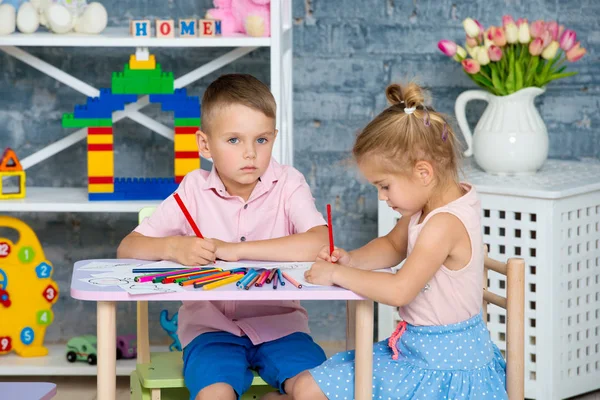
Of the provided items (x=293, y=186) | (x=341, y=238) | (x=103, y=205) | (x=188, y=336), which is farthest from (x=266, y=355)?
(x=341, y=238)

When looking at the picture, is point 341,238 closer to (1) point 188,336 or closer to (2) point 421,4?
(2) point 421,4

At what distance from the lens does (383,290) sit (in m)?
1.64

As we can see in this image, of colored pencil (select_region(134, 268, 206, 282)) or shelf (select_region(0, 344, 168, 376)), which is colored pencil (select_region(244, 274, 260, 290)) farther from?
shelf (select_region(0, 344, 168, 376))

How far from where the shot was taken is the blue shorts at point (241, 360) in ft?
5.98

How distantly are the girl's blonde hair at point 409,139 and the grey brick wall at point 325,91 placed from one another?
4.48 ft

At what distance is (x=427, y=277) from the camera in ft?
5.56

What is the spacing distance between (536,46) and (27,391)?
1713 millimetres

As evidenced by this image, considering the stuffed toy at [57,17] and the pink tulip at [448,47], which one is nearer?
the stuffed toy at [57,17]

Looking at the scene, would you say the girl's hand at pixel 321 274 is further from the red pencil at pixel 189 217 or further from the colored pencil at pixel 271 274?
the red pencil at pixel 189 217

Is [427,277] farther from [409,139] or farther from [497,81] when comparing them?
[497,81]

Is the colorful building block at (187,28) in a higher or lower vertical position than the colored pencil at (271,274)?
higher

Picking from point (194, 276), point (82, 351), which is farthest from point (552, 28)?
point (82, 351)

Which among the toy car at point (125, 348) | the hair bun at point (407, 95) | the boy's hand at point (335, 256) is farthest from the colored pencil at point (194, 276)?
the toy car at point (125, 348)

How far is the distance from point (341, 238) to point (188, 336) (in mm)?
1297
